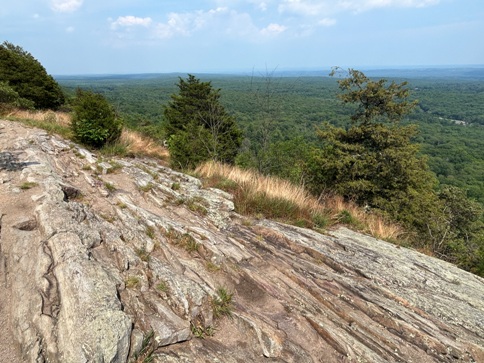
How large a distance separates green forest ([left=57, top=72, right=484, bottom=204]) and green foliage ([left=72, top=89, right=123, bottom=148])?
369 centimetres

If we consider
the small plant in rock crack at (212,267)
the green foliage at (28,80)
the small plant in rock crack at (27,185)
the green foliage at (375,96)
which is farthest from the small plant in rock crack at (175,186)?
the green foliage at (28,80)

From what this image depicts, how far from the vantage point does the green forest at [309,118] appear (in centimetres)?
796

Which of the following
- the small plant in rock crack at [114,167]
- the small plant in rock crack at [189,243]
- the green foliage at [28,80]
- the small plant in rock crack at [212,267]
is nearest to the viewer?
the small plant in rock crack at [212,267]

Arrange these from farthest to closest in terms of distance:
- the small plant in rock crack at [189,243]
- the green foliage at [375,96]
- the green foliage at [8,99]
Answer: the green foliage at [375,96] < the green foliage at [8,99] < the small plant in rock crack at [189,243]

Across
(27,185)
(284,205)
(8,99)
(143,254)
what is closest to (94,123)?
(27,185)

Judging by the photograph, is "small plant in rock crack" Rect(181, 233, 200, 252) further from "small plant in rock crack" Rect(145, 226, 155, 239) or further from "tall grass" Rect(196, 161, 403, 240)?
"tall grass" Rect(196, 161, 403, 240)

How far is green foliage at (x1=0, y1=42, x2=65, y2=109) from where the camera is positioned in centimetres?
1562

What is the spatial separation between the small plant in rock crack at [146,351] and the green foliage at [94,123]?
6.28 meters

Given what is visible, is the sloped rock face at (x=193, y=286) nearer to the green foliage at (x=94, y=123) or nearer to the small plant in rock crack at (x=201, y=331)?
the small plant in rock crack at (x=201, y=331)

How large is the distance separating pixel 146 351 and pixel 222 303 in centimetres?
82

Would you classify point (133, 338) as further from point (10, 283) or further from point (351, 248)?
point (351, 248)

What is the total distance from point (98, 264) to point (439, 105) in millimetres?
153066

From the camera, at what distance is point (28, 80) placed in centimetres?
1650

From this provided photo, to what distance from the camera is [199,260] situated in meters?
3.48
